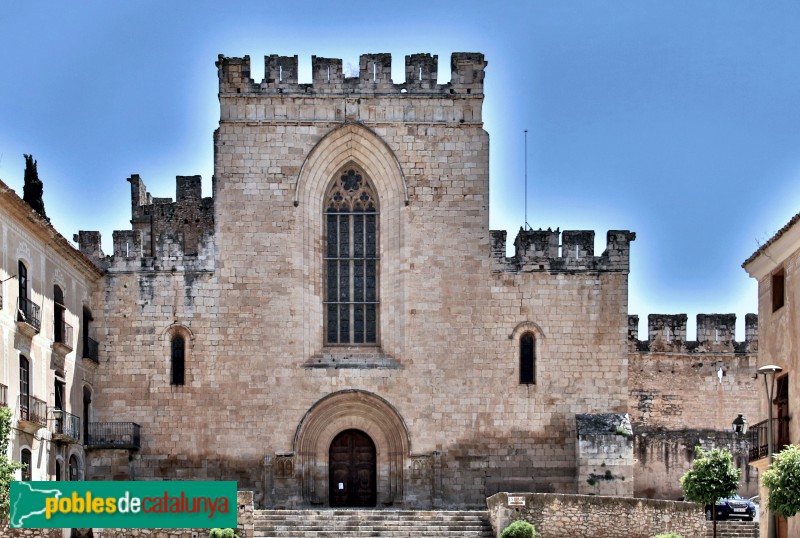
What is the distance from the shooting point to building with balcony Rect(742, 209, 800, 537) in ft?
93.7

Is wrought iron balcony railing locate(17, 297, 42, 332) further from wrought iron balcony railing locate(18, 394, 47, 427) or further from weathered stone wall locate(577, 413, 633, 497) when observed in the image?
weathered stone wall locate(577, 413, 633, 497)

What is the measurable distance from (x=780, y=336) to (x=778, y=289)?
1.19m

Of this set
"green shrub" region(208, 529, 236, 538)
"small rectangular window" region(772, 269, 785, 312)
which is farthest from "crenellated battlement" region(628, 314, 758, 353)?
"green shrub" region(208, 529, 236, 538)

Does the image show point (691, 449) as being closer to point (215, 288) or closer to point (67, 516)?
point (215, 288)

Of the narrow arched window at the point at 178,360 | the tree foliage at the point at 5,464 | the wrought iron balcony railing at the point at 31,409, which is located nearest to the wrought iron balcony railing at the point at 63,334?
the wrought iron balcony railing at the point at 31,409

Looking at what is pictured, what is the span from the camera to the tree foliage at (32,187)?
38906 millimetres

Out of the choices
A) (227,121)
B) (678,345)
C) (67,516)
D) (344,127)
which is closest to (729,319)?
Answer: (678,345)

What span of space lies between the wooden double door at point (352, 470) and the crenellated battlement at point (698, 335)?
10197mm

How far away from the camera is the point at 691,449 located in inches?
1640

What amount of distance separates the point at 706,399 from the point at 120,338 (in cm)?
1855

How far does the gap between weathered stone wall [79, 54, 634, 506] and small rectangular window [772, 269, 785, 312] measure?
343 inches

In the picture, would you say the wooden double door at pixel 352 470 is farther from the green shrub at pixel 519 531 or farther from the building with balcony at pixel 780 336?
the building with balcony at pixel 780 336

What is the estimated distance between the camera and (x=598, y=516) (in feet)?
111

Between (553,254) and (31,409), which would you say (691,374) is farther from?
(31,409)
